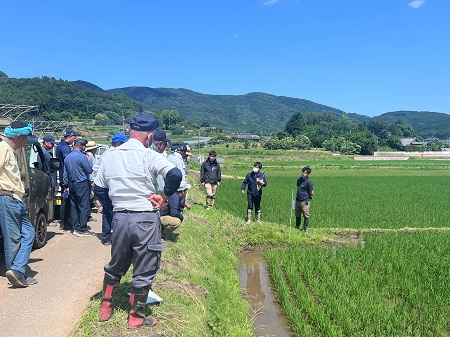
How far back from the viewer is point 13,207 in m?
3.90

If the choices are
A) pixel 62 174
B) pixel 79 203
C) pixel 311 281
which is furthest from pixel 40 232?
pixel 311 281

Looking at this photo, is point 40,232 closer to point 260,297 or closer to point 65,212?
point 65,212

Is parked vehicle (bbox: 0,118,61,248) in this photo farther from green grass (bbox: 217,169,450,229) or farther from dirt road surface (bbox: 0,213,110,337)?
green grass (bbox: 217,169,450,229)

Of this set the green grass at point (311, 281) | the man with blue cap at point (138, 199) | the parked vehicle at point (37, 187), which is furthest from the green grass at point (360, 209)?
the man with blue cap at point (138, 199)

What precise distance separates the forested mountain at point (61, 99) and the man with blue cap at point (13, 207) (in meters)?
53.3

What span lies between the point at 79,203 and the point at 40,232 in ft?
3.08

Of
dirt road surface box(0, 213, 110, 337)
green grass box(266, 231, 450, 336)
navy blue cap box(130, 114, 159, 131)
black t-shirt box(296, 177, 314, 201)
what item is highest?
navy blue cap box(130, 114, 159, 131)

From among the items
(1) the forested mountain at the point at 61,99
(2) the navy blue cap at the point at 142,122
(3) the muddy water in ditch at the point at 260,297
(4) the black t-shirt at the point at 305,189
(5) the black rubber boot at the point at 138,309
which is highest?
(1) the forested mountain at the point at 61,99

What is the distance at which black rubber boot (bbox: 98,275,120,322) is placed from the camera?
10.4 ft

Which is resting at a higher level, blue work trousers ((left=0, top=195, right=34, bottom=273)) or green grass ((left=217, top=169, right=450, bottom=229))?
blue work trousers ((left=0, top=195, right=34, bottom=273))

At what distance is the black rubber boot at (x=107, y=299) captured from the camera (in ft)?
10.4

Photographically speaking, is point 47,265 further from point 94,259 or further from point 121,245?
point 121,245

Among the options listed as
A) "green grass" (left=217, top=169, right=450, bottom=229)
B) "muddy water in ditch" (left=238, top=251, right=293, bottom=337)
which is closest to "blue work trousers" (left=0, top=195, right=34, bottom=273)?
"muddy water in ditch" (left=238, top=251, right=293, bottom=337)

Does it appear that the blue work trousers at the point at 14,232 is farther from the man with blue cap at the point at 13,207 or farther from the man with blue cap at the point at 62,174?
the man with blue cap at the point at 62,174
